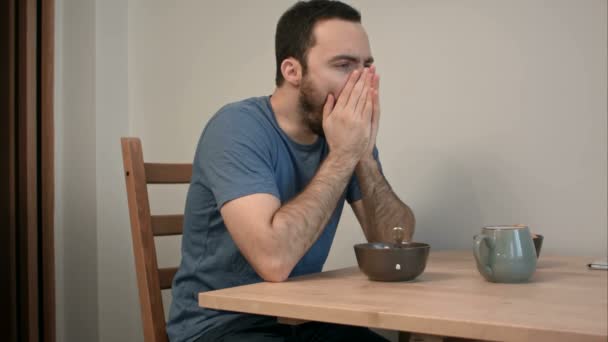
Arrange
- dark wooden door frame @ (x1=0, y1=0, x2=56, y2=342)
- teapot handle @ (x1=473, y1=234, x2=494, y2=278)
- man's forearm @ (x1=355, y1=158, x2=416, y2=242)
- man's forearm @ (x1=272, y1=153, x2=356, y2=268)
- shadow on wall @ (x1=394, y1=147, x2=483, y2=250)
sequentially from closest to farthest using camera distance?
teapot handle @ (x1=473, y1=234, x2=494, y2=278), man's forearm @ (x1=272, y1=153, x2=356, y2=268), man's forearm @ (x1=355, y1=158, x2=416, y2=242), shadow on wall @ (x1=394, y1=147, x2=483, y2=250), dark wooden door frame @ (x1=0, y1=0, x2=56, y2=342)

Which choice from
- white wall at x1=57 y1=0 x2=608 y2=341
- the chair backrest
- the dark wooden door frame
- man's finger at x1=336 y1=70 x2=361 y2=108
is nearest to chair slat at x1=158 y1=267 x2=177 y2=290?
the chair backrest

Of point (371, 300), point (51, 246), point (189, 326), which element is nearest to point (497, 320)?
point (371, 300)

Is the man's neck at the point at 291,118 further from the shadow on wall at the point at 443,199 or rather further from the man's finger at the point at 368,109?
the shadow on wall at the point at 443,199

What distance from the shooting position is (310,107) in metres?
1.48

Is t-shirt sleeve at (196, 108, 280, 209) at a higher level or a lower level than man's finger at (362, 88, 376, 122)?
lower

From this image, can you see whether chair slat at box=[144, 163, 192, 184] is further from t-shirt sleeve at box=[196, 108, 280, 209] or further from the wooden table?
the wooden table

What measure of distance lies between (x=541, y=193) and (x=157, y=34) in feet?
4.89

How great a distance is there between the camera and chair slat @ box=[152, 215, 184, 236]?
1.50 meters

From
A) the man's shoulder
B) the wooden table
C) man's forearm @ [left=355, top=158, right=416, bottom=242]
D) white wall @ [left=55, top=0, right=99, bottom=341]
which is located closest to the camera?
the wooden table

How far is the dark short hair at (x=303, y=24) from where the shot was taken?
4.86 ft

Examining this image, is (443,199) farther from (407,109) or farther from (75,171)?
(75,171)

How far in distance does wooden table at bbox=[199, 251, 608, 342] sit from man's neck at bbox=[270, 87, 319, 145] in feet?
1.18

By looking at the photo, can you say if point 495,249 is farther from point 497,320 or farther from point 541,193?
point 541,193

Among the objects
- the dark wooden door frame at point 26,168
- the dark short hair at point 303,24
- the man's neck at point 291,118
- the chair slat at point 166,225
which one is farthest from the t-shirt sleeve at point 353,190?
the dark wooden door frame at point 26,168
